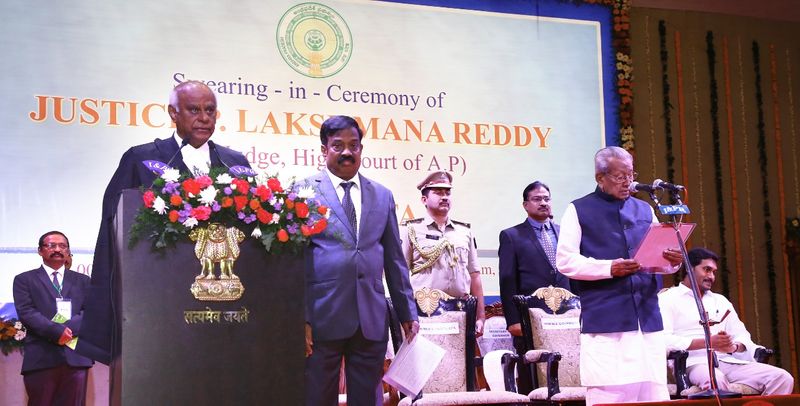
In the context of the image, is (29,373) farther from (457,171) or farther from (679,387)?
(679,387)

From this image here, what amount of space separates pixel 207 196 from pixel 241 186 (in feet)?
0.44

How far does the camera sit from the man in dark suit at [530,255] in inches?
249

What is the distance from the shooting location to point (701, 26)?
9.38m

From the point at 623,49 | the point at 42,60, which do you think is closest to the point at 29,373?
the point at 42,60

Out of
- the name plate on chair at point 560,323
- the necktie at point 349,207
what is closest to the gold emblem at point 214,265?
the necktie at point 349,207

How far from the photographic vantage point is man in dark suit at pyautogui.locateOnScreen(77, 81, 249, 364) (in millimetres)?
3250

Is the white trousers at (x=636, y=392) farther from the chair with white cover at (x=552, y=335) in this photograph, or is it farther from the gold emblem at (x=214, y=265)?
the gold emblem at (x=214, y=265)

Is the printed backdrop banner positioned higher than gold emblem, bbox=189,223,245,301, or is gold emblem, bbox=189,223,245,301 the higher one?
the printed backdrop banner

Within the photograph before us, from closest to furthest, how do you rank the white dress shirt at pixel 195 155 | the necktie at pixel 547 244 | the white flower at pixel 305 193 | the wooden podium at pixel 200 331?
the wooden podium at pixel 200 331
the white flower at pixel 305 193
the white dress shirt at pixel 195 155
the necktie at pixel 547 244

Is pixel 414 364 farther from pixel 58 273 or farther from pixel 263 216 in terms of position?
pixel 58 273

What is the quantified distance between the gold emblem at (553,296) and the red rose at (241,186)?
2923 mm

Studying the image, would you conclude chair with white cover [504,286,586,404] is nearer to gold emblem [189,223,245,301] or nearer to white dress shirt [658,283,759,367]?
white dress shirt [658,283,759,367]

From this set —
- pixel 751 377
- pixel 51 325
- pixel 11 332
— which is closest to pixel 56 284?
pixel 51 325

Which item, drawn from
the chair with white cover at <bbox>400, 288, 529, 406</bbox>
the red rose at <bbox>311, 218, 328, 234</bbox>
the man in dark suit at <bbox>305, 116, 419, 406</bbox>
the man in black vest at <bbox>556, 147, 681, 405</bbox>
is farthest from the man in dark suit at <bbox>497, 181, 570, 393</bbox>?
the red rose at <bbox>311, 218, 328, 234</bbox>
